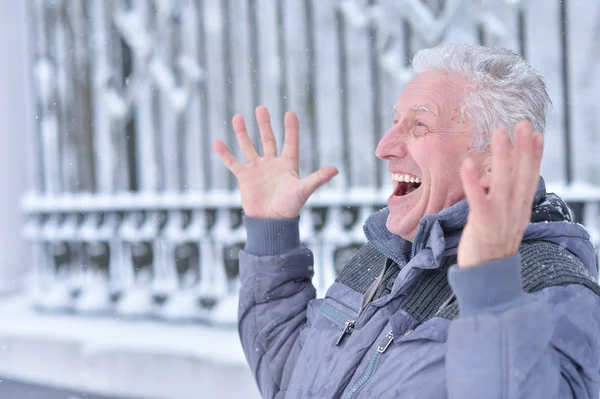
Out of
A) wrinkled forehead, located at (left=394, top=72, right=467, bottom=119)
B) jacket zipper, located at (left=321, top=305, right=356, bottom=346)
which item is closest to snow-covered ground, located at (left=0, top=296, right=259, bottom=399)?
jacket zipper, located at (left=321, top=305, right=356, bottom=346)

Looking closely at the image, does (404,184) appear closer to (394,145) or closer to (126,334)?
(394,145)

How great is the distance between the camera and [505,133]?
3.36 ft

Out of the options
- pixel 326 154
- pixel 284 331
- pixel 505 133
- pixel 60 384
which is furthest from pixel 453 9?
pixel 60 384

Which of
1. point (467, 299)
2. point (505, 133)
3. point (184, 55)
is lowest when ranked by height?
point (467, 299)

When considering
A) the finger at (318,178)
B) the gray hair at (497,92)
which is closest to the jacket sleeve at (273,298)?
the finger at (318,178)

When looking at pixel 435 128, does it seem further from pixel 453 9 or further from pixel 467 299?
pixel 453 9

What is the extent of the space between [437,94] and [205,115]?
10.0 ft

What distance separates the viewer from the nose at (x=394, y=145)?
5.08 feet

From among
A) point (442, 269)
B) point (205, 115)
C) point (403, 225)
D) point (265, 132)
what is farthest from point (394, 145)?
point (205, 115)

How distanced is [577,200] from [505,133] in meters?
2.59

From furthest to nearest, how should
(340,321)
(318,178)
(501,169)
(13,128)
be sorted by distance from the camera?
(13,128)
(318,178)
(340,321)
(501,169)

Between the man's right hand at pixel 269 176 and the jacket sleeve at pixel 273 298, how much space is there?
0.03 meters

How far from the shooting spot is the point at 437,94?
Answer: 151 cm

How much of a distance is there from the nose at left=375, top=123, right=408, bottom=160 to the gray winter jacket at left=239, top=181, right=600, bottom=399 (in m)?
0.13
